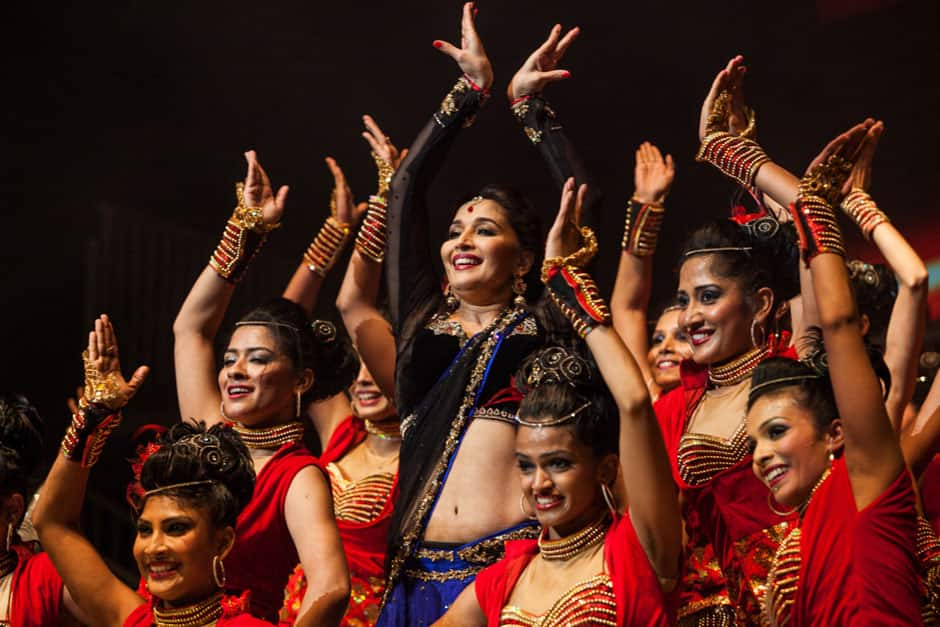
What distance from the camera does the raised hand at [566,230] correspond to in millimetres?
2910

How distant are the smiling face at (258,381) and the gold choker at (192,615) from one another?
71 cm

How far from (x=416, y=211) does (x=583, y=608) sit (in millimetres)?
1382

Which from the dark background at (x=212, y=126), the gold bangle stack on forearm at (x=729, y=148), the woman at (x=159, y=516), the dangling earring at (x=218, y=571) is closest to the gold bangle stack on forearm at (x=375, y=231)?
the woman at (x=159, y=516)

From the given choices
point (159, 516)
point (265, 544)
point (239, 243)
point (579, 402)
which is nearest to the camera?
point (579, 402)

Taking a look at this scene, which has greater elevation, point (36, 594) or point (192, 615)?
point (36, 594)

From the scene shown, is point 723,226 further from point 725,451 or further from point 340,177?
point 340,177

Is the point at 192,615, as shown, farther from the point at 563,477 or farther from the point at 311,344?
the point at 311,344

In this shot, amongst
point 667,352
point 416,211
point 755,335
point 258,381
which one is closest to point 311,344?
point 258,381

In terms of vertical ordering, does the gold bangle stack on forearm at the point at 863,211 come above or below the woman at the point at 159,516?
above

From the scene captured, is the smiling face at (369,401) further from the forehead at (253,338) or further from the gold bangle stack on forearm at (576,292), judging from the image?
the gold bangle stack on forearm at (576,292)

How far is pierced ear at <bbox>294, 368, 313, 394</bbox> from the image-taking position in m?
3.73

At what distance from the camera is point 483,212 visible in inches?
143

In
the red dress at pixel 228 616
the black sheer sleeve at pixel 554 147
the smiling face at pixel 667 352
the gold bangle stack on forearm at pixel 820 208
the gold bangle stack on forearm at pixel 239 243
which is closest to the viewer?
the gold bangle stack on forearm at pixel 820 208

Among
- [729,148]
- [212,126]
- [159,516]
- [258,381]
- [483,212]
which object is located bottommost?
[159,516]
